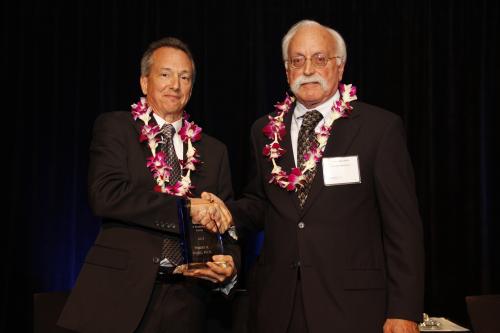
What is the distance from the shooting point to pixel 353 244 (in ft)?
Result: 7.97

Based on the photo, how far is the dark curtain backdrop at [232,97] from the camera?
4.43 metres

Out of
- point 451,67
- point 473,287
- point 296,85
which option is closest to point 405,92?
point 451,67

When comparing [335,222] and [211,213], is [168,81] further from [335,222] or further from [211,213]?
[335,222]

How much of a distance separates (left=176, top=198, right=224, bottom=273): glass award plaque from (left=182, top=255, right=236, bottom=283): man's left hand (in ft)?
0.08

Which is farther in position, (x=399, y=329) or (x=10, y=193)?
(x=10, y=193)

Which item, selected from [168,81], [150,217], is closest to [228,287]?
[150,217]

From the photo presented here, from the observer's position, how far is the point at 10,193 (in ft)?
14.4

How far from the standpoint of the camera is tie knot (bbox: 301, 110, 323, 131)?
2.68m

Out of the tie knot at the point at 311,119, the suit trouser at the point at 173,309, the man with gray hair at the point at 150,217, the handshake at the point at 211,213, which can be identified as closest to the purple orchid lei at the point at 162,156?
the man with gray hair at the point at 150,217

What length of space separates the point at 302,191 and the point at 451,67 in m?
2.79

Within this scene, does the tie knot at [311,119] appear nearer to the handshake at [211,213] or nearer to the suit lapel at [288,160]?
the suit lapel at [288,160]

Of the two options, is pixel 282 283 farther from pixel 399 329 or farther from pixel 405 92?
pixel 405 92

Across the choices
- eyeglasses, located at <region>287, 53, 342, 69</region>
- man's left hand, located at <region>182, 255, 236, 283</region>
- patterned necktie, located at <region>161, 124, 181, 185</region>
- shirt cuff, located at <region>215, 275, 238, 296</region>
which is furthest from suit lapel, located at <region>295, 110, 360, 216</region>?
patterned necktie, located at <region>161, 124, 181, 185</region>

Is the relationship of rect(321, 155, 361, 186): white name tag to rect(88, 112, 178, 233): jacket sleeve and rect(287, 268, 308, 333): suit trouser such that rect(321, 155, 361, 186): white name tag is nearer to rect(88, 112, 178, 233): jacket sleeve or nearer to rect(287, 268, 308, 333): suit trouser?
rect(287, 268, 308, 333): suit trouser
